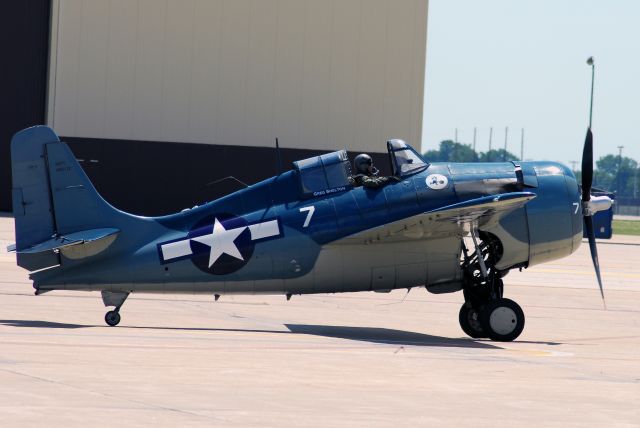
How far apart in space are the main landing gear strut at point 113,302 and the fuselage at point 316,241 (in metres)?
0.14

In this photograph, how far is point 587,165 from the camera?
53.6 feet

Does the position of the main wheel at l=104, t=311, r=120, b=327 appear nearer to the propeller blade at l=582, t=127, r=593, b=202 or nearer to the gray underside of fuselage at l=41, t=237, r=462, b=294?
the gray underside of fuselage at l=41, t=237, r=462, b=294

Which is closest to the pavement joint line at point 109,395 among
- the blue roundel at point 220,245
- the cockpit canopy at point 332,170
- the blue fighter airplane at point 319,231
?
the blue fighter airplane at point 319,231

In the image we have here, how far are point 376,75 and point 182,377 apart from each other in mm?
40908

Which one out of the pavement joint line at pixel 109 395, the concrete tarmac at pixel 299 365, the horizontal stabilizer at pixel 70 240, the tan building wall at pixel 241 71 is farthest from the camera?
the tan building wall at pixel 241 71

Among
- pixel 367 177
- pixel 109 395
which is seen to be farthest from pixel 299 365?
pixel 367 177

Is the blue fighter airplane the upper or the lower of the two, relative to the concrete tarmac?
upper

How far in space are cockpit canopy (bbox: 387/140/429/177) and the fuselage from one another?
11cm

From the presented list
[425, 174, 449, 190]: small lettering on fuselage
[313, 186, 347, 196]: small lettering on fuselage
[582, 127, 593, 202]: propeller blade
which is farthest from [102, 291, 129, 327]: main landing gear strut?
[582, 127, 593, 202]: propeller blade

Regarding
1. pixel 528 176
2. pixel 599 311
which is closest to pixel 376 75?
pixel 599 311

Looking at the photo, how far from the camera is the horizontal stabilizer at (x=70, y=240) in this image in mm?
14172

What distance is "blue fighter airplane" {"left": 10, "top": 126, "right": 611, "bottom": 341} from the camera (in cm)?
1452

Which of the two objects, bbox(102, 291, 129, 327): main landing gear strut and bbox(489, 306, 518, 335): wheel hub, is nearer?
bbox(102, 291, 129, 327): main landing gear strut

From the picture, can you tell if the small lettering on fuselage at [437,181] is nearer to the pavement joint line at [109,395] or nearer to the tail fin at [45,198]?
the tail fin at [45,198]
